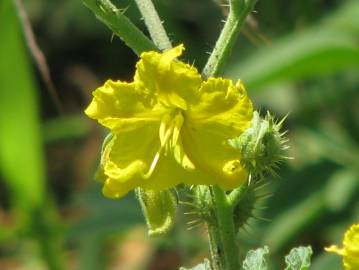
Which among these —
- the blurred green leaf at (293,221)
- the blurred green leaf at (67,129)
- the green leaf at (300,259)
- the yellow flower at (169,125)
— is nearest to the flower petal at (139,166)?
the yellow flower at (169,125)

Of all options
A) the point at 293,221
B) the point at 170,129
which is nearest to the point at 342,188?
the point at 293,221

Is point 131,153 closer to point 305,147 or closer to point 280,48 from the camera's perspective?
point 280,48

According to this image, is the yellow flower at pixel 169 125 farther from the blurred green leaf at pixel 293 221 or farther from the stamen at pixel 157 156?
the blurred green leaf at pixel 293 221

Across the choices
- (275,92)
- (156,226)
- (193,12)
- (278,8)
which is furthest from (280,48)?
(156,226)

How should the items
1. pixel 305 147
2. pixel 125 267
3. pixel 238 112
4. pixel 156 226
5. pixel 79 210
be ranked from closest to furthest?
pixel 238 112 < pixel 156 226 < pixel 305 147 < pixel 125 267 < pixel 79 210

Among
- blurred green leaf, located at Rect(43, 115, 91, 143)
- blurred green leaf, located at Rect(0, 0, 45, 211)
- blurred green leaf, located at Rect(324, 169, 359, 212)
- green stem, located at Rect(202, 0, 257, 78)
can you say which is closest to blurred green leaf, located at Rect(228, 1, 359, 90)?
blurred green leaf, located at Rect(324, 169, 359, 212)

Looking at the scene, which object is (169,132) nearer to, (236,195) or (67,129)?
(236,195)
